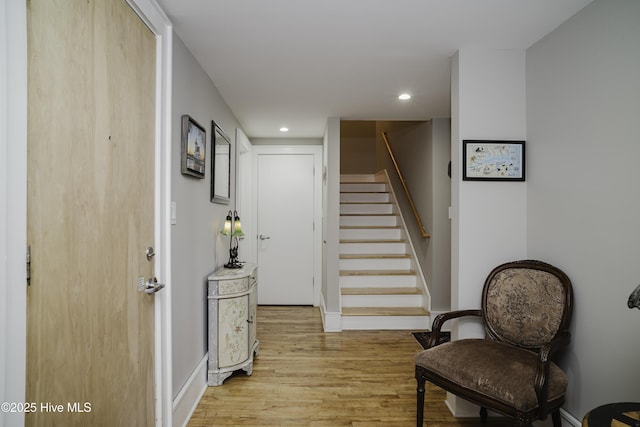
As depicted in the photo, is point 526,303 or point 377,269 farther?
point 377,269

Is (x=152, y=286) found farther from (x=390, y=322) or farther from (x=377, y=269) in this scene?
(x=377, y=269)

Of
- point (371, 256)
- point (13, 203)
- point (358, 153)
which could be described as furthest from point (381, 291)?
point (13, 203)

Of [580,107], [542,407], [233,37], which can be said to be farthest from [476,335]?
[233,37]

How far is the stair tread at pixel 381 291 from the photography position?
4141 mm

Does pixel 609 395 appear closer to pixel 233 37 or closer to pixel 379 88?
pixel 379 88

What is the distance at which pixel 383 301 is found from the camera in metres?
4.14

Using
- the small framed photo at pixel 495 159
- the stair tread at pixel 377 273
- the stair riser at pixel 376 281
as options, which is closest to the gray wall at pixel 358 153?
the stair tread at pixel 377 273

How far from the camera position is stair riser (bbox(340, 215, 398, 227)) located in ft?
17.2

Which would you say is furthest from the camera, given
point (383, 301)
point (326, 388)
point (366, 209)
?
point (366, 209)

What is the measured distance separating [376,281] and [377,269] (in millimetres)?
263

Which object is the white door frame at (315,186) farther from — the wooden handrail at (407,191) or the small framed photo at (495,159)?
the small framed photo at (495,159)

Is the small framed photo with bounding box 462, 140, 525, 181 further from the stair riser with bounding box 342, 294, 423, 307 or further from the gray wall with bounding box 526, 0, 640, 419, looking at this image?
the stair riser with bounding box 342, 294, 423, 307

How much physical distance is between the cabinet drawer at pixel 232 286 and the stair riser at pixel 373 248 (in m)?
2.28

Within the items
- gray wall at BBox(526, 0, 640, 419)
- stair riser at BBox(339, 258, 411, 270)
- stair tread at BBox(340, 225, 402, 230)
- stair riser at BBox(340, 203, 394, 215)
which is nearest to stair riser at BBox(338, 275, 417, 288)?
stair riser at BBox(339, 258, 411, 270)
